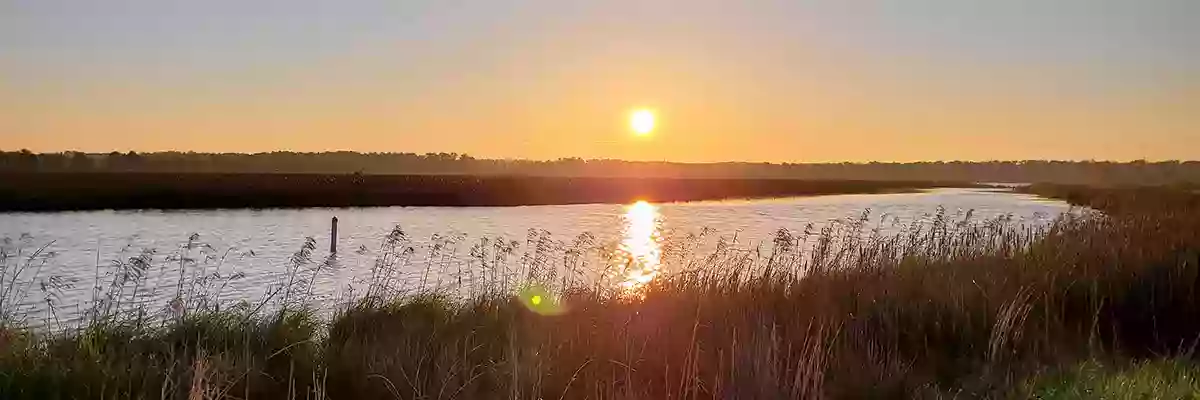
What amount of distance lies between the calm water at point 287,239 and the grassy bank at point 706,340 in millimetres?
2509

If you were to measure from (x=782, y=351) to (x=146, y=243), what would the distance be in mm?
23507

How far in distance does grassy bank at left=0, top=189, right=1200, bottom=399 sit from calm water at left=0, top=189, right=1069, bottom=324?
98.8 inches

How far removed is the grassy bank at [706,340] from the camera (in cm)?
617

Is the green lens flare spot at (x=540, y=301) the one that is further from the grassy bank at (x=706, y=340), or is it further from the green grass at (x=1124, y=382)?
the green grass at (x=1124, y=382)

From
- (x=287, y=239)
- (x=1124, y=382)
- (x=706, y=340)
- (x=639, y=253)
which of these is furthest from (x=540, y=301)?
(x=287, y=239)

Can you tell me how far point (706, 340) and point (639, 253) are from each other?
15.6 m

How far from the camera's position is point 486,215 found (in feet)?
138

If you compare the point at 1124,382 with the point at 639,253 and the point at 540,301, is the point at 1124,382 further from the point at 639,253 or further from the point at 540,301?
the point at 639,253

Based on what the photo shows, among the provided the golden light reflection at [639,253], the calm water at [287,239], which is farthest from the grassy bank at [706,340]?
the golden light reflection at [639,253]

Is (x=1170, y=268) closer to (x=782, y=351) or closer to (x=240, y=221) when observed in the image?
(x=782, y=351)

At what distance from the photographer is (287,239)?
89.7 ft

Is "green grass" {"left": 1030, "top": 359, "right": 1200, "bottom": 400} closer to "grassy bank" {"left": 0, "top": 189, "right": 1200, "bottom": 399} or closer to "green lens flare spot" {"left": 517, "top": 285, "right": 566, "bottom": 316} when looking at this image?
"grassy bank" {"left": 0, "top": 189, "right": 1200, "bottom": 399}

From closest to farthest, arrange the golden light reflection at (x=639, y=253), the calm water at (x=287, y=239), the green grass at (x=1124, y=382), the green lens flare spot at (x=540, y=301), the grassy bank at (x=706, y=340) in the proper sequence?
the green grass at (x=1124, y=382) → the grassy bank at (x=706, y=340) → the green lens flare spot at (x=540, y=301) → the calm water at (x=287, y=239) → the golden light reflection at (x=639, y=253)

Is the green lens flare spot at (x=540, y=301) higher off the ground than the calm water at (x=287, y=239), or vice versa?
the green lens flare spot at (x=540, y=301)
